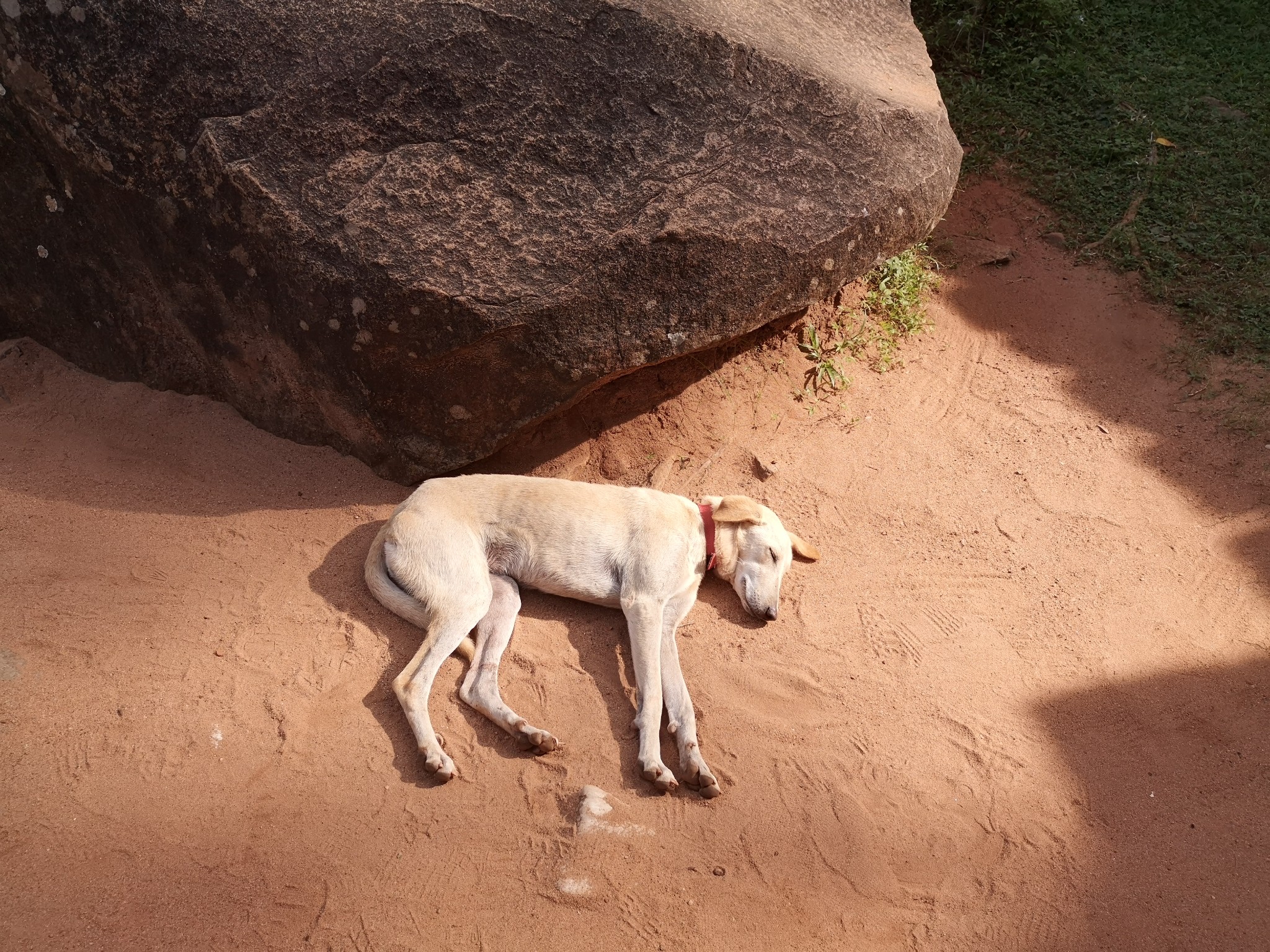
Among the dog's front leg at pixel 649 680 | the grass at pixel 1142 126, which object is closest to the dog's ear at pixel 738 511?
A: the dog's front leg at pixel 649 680

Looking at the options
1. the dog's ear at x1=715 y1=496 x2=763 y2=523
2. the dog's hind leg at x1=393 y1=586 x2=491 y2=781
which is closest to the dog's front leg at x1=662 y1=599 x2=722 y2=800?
the dog's ear at x1=715 y1=496 x2=763 y2=523

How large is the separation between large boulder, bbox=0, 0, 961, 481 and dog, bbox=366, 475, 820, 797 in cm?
55

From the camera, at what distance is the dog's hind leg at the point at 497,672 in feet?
11.8

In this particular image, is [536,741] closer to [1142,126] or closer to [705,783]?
[705,783]

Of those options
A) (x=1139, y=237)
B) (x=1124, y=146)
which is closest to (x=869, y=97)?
(x=1139, y=237)

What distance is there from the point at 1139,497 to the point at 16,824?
507 centimetres

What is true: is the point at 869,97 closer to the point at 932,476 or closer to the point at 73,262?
the point at 932,476

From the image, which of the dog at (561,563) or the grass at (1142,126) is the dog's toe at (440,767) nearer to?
the dog at (561,563)

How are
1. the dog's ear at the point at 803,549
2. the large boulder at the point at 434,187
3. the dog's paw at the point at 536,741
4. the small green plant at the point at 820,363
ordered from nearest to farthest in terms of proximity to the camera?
1. the dog's paw at the point at 536,741
2. the large boulder at the point at 434,187
3. the dog's ear at the point at 803,549
4. the small green plant at the point at 820,363

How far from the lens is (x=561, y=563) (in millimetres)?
4137

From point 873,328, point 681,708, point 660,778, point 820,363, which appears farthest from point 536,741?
point 873,328

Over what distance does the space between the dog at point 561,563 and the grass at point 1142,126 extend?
3.64 meters

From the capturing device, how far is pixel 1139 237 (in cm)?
660

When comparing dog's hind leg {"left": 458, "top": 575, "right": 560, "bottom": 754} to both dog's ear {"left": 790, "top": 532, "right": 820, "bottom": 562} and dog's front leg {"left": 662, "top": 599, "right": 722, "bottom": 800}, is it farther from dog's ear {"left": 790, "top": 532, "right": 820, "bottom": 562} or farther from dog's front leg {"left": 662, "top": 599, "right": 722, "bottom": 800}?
dog's ear {"left": 790, "top": 532, "right": 820, "bottom": 562}
